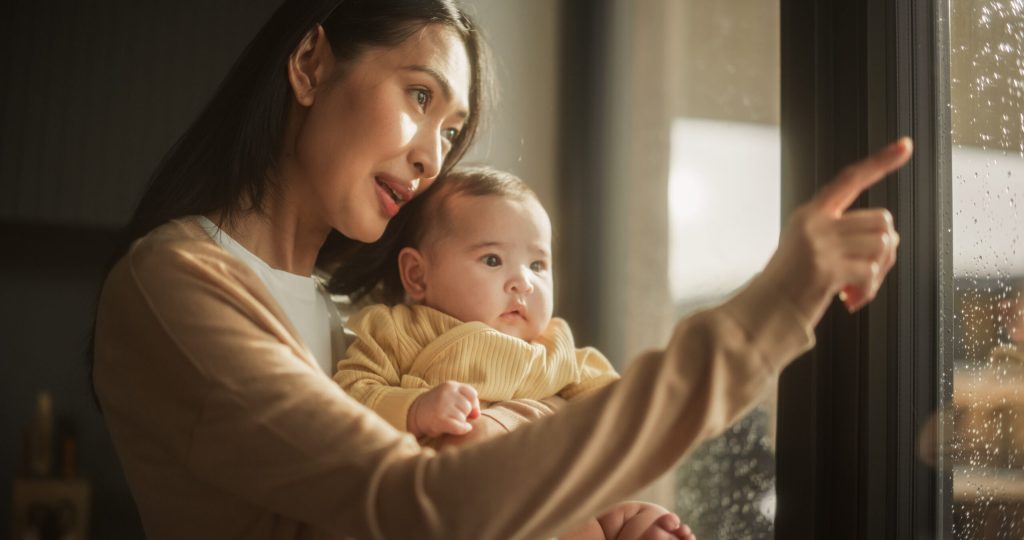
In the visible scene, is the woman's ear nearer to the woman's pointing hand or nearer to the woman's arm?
the woman's arm

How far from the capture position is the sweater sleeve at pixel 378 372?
38.6 inches

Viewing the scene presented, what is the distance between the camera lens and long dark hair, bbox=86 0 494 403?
1048 millimetres

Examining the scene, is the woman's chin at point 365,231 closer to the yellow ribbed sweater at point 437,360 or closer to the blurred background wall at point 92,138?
the yellow ribbed sweater at point 437,360

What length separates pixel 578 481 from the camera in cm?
70

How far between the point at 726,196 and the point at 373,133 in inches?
32.7

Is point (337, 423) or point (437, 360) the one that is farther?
point (437, 360)

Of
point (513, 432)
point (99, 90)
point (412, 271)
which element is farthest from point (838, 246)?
point (99, 90)

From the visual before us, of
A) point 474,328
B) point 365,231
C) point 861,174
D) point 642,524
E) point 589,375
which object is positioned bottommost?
point 642,524

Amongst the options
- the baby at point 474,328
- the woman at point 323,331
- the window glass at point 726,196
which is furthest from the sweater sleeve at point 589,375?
the window glass at point 726,196

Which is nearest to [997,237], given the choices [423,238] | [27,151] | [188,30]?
[423,238]

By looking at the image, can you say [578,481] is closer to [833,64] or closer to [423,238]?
[423,238]

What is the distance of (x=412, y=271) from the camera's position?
1.19 metres

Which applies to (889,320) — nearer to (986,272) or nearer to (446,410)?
(986,272)

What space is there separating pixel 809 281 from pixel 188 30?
1.38 meters
